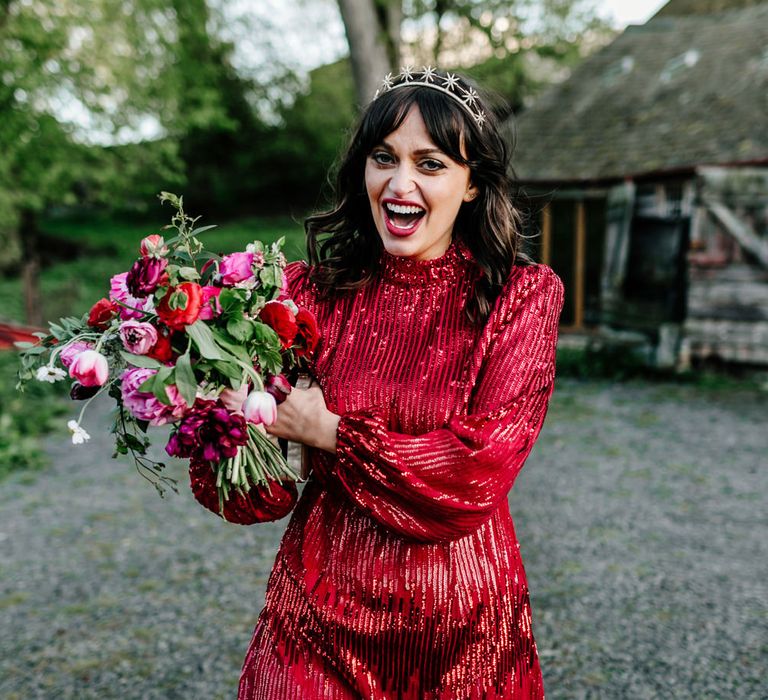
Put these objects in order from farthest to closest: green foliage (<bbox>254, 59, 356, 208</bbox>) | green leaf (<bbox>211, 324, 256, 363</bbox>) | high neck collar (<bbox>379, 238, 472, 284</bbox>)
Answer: green foliage (<bbox>254, 59, 356, 208</bbox>) < high neck collar (<bbox>379, 238, 472, 284</bbox>) < green leaf (<bbox>211, 324, 256, 363</bbox>)

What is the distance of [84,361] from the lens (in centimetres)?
156

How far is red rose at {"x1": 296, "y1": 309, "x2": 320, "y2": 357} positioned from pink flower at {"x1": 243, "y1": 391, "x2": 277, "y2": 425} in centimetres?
23

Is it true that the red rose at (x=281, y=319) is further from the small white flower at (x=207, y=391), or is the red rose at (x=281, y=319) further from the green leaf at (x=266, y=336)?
the small white flower at (x=207, y=391)

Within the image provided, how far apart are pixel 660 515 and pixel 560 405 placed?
3.96m

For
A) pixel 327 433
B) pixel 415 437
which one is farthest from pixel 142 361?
pixel 415 437

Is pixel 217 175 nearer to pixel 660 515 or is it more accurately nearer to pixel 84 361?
pixel 660 515

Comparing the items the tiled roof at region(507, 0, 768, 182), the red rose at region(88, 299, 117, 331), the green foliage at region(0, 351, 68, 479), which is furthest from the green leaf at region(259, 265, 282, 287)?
the tiled roof at region(507, 0, 768, 182)

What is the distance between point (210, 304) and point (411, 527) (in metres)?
0.62

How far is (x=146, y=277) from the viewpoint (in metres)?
1.58

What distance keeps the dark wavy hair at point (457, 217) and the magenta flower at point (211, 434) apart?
0.57 meters

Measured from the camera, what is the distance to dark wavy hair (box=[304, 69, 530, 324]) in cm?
187

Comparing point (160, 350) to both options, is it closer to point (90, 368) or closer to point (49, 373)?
point (90, 368)

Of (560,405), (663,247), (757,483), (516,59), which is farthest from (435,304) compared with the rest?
(516,59)

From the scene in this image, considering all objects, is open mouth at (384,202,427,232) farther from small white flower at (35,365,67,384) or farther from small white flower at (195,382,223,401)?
small white flower at (35,365,67,384)
